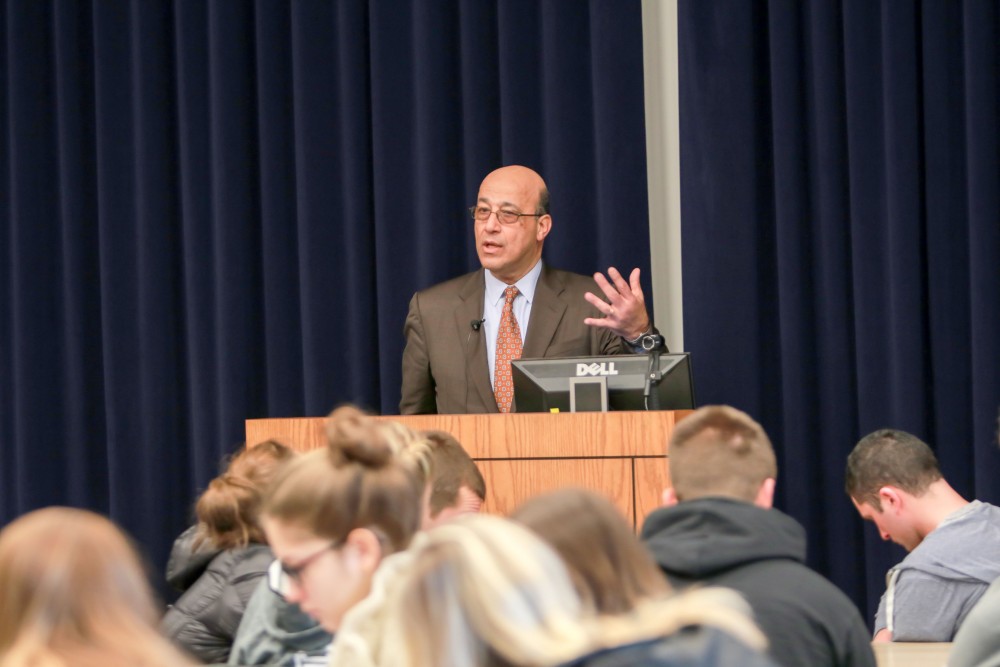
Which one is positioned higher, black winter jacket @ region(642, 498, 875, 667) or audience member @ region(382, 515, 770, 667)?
audience member @ region(382, 515, 770, 667)

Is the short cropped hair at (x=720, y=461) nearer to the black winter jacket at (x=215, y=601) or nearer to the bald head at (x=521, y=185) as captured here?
the black winter jacket at (x=215, y=601)

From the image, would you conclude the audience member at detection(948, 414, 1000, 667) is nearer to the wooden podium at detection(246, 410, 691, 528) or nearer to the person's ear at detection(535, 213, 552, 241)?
the wooden podium at detection(246, 410, 691, 528)

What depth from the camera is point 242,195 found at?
5.34 meters

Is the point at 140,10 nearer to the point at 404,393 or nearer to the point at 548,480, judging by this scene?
the point at 404,393

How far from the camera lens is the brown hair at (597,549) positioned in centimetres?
129

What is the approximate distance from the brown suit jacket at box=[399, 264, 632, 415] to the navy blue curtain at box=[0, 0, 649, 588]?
37cm

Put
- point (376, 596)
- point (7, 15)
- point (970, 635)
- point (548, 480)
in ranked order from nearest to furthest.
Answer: point (376, 596), point (970, 635), point (548, 480), point (7, 15)

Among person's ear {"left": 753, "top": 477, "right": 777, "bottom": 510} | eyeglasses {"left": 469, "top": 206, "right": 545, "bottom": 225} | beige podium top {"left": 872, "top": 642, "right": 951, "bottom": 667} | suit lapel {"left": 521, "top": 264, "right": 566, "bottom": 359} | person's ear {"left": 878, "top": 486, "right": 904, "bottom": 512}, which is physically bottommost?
beige podium top {"left": 872, "top": 642, "right": 951, "bottom": 667}

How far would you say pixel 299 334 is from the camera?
17.4ft

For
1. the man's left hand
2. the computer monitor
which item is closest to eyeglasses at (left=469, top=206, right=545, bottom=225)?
the man's left hand

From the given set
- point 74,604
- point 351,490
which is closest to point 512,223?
point 351,490

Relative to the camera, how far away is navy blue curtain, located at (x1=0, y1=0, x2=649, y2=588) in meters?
5.05

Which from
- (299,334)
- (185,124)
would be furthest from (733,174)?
(185,124)

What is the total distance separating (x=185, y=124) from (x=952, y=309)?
297 centimetres
